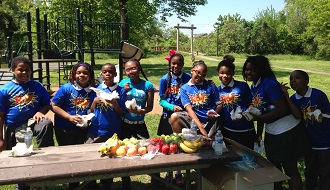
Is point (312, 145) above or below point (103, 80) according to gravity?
below

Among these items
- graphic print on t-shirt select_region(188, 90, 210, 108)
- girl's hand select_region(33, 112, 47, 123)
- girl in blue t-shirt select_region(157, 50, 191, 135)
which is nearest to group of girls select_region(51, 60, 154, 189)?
girl's hand select_region(33, 112, 47, 123)

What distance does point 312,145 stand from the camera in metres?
3.66

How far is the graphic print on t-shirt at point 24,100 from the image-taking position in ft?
12.5

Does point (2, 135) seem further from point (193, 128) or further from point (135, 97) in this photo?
point (193, 128)

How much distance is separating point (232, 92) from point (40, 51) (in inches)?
296

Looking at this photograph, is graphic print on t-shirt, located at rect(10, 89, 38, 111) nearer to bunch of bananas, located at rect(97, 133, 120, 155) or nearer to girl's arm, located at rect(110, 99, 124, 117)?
girl's arm, located at rect(110, 99, 124, 117)

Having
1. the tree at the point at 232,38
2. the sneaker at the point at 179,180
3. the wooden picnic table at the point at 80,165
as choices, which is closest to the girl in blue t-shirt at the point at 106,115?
the wooden picnic table at the point at 80,165

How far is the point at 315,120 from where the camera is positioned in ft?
11.8

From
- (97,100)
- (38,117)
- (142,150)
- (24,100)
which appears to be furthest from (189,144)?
(24,100)

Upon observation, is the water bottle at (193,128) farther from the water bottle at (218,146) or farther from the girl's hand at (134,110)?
the girl's hand at (134,110)

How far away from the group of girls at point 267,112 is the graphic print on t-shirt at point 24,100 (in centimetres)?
165

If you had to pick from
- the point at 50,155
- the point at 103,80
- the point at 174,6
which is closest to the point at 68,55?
the point at 103,80

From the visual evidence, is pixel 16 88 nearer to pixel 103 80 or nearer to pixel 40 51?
pixel 103 80

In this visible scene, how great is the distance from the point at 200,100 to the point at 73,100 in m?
1.56
